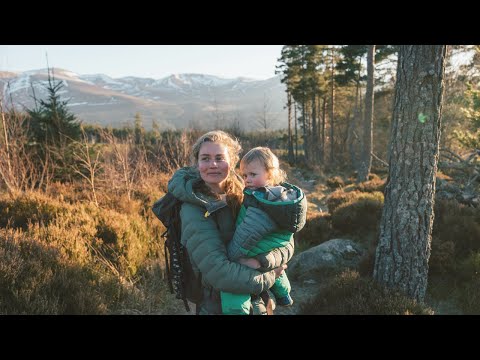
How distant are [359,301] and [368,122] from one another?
12271 mm

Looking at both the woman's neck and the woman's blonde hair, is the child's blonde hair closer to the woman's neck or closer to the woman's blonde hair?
the woman's blonde hair

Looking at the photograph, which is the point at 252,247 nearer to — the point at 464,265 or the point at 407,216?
the point at 407,216

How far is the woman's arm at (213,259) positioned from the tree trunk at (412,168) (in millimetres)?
2704

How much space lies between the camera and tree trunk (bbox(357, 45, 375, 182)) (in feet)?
46.2

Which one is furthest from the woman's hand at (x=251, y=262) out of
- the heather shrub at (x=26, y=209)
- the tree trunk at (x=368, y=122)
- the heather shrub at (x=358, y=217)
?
the tree trunk at (x=368, y=122)

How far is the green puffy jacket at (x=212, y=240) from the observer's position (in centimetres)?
174

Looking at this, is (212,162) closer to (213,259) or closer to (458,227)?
(213,259)

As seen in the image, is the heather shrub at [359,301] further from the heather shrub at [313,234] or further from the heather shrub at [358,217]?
the heather shrub at [358,217]

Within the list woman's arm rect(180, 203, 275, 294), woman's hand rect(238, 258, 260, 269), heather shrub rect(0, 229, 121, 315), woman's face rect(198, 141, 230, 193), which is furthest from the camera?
heather shrub rect(0, 229, 121, 315)

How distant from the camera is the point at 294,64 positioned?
94.3 ft

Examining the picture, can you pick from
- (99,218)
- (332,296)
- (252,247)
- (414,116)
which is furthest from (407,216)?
(99,218)

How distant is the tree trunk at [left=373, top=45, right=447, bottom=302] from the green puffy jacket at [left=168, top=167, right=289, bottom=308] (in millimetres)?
2539

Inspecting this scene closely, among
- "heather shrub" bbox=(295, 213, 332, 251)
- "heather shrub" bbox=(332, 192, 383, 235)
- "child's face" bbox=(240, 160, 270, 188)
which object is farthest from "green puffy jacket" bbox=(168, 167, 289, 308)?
"heather shrub" bbox=(332, 192, 383, 235)

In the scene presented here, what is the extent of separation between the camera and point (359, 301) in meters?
3.76
